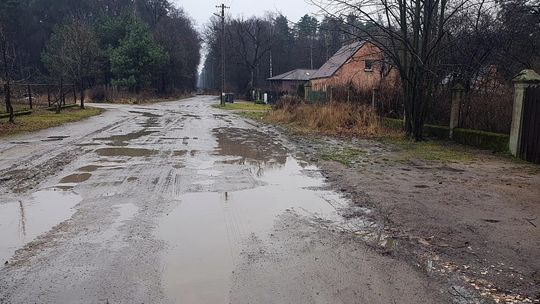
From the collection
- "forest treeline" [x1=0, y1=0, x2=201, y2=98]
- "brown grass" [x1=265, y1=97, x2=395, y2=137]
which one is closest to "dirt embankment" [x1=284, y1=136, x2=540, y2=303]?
"brown grass" [x1=265, y1=97, x2=395, y2=137]

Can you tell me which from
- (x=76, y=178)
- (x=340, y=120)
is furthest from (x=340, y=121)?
(x=76, y=178)

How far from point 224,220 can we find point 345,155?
680cm

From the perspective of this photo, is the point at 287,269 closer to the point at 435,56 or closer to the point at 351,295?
the point at 351,295

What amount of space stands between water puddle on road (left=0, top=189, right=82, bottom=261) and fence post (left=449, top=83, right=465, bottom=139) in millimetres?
12791

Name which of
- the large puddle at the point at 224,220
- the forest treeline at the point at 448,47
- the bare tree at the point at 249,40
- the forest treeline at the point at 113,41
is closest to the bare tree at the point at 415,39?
the forest treeline at the point at 448,47

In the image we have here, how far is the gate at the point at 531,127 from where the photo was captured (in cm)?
1088

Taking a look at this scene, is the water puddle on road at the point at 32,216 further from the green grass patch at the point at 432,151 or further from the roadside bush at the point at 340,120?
the roadside bush at the point at 340,120

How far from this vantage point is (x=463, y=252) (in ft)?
16.3

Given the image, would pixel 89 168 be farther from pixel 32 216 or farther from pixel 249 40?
pixel 249 40

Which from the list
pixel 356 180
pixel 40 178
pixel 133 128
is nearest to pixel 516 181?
pixel 356 180

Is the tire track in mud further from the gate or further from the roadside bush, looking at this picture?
the gate

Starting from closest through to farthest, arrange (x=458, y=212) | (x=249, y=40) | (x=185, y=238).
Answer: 1. (x=185, y=238)
2. (x=458, y=212)
3. (x=249, y=40)

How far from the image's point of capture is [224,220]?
614 centimetres

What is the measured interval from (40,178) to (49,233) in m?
3.65
